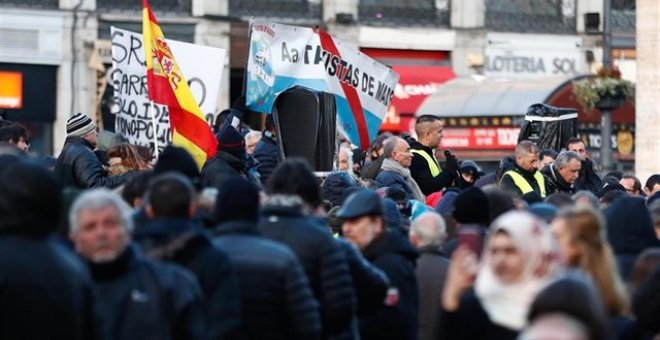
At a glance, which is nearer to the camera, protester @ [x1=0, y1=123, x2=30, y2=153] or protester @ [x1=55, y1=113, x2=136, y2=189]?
protester @ [x1=0, y1=123, x2=30, y2=153]

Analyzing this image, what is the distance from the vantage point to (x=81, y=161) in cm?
1402

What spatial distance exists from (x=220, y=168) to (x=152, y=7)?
2271cm

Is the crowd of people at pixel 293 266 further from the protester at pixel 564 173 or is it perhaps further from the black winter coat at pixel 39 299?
the protester at pixel 564 173

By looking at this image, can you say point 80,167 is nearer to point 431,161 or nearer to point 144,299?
point 431,161

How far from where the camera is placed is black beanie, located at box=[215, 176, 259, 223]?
8.05 metres

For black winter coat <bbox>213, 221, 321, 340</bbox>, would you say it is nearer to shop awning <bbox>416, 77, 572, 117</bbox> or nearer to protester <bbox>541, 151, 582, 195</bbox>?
protester <bbox>541, 151, 582, 195</bbox>

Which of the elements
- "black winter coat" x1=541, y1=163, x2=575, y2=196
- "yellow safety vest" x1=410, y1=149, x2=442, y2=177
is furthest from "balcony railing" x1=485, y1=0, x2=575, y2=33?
"yellow safety vest" x1=410, y1=149, x2=442, y2=177

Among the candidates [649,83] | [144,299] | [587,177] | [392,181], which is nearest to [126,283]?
[144,299]

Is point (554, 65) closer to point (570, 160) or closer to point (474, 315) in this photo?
point (570, 160)

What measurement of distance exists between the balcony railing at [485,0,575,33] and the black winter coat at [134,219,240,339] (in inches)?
1296

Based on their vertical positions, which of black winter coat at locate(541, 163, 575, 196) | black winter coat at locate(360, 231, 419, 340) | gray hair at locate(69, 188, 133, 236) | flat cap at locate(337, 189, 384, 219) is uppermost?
gray hair at locate(69, 188, 133, 236)

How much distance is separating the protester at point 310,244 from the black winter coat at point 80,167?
5.09m

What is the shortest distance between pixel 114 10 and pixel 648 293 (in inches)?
1073

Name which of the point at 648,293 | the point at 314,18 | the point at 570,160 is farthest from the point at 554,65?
the point at 648,293
